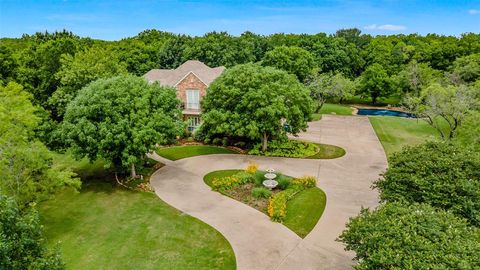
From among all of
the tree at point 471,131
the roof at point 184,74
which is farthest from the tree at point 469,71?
the roof at point 184,74

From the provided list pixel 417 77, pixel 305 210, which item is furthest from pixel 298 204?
pixel 417 77

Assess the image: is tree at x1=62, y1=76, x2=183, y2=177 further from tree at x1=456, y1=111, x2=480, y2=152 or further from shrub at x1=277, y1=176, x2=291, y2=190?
tree at x1=456, y1=111, x2=480, y2=152

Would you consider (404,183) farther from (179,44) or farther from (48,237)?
(179,44)

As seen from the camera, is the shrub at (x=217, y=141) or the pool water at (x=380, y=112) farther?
the pool water at (x=380, y=112)

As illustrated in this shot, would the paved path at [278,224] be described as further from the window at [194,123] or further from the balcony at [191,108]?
the balcony at [191,108]

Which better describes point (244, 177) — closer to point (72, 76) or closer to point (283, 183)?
point (283, 183)

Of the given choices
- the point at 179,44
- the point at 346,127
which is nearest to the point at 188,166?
the point at 346,127

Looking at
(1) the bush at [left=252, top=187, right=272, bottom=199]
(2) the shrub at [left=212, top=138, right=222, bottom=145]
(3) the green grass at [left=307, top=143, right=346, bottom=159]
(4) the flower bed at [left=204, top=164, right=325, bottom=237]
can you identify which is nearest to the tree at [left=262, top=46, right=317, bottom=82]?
(3) the green grass at [left=307, top=143, right=346, bottom=159]
